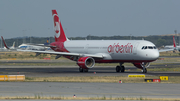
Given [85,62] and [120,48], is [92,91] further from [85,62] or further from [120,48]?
[120,48]

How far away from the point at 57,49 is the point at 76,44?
14.3 ft

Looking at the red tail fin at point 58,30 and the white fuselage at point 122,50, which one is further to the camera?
the red tail fin at point 58,30

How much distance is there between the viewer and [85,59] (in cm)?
4725

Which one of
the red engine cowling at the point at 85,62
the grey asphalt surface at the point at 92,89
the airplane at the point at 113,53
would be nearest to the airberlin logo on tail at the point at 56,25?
the airplane at the point at 113,53

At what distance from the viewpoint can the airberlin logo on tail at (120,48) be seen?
46719mm

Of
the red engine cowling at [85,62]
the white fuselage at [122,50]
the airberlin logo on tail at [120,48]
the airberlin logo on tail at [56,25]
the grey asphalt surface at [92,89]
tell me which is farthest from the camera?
the airberlin logo on tail at [56,25]

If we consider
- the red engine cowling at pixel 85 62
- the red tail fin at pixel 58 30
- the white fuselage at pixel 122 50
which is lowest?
the red engine cowling at pixel 85 62

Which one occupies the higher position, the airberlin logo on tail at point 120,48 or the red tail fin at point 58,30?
the red tail fin at point 58,30

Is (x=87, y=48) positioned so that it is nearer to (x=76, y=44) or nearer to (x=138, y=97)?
(x=76, y=44)

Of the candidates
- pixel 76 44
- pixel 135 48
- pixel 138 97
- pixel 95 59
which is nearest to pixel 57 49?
pixel 76 44

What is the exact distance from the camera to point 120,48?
47625 mm

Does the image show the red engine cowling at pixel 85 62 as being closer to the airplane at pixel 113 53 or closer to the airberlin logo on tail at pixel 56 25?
the airplane at pixel 113 53

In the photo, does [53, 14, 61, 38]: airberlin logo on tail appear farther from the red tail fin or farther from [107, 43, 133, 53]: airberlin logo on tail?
[107, 43, 133, 53]: airberlin logo on tail

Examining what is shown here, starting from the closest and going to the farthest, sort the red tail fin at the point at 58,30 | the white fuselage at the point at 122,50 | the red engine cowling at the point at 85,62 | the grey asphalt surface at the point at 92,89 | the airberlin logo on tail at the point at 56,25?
the grey asphalt surface at the point at 92,89, the white fuselage at the point at 122,50, the red engine cowling at the point at 85,62, the red tail fin at the point at 58,30, the airberlin logo on tail at the point at 56,25
